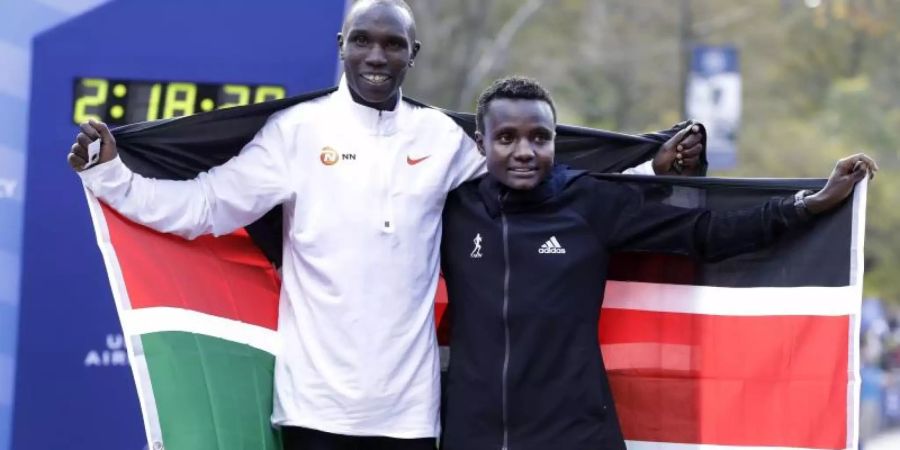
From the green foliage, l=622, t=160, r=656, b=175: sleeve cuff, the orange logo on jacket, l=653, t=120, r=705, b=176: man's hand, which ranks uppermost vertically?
the green foliage

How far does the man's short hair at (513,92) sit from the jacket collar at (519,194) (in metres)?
0.21

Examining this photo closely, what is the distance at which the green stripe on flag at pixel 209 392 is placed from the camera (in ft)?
19.4

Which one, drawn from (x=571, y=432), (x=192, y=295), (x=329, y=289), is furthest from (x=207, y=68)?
(x=571, y=432)

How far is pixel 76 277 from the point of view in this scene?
823 cm

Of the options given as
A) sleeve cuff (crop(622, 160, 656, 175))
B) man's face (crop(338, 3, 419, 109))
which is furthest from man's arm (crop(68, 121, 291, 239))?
sleeve cuff (crop(622, 160, 656, 175))

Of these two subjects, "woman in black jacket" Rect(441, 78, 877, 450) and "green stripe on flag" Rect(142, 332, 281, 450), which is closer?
"woman in black jacket" Rect(441, 78, 877, 450)

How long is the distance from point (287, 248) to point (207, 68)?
271cm

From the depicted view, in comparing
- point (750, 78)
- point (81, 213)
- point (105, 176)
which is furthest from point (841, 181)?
point (750, 78)

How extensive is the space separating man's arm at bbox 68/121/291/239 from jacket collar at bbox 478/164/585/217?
705 mm

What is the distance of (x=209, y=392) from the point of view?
6.03 m

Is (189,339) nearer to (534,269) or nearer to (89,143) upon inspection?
(89,143)

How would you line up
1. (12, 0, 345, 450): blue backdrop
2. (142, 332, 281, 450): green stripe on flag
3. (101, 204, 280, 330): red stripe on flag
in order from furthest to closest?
1. (12, 0, 345, 450): blue backdrop
2. (101, 204, 280, 330): red stripe on flag
3. (142, 332, 281, 450): green stripe on flag

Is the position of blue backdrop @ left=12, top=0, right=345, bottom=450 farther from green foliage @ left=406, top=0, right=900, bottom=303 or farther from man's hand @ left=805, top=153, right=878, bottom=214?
green foliage @ left=406, top=0, right=900, bottom=303

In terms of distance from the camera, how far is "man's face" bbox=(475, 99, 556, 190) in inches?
221
